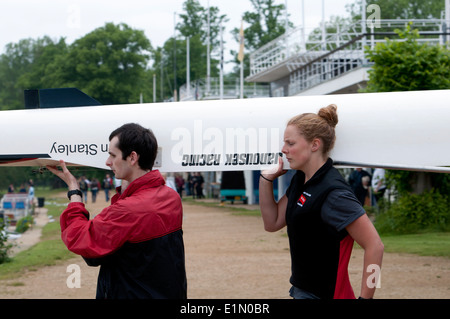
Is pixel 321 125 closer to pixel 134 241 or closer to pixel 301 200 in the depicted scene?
pixel 301 200

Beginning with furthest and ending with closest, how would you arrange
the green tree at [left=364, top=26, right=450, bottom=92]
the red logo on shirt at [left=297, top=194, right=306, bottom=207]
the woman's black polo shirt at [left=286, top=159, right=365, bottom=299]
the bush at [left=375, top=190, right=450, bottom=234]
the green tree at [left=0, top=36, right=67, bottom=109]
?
the green tree at [left=0, top=36, right=67, bottom=109]
the bush at [left=375, top=190, right=450, bottom=234]
the green tree at [left=364, top=26, right=450, bottom=92]
the red logo on shirt at [left=297, top=194, right=306, bottom=207]
the woman's black polo shirt at [left=286, top=159, right=365, bottom=299]

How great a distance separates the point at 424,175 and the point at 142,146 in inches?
496

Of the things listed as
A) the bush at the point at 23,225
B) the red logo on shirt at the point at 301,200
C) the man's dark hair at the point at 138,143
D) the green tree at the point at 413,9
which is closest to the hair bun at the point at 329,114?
the red logo on shirt at the point at 301,200

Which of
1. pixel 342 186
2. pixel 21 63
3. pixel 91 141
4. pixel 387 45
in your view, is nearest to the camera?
pixel 342 186

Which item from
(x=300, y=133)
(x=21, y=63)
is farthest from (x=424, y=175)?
(x=21, y=63)

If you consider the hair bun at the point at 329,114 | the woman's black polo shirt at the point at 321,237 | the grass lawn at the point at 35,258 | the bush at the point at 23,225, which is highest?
the hair bun at the point at 329,114

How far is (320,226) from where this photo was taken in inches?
136

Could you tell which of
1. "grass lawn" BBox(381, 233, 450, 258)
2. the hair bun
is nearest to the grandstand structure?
"grass lawn" BBox(381, 233, 450, 258)

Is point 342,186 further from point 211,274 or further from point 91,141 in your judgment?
point 211,274

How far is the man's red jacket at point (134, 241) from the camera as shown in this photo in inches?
130

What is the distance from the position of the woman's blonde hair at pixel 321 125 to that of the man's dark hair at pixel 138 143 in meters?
0.78

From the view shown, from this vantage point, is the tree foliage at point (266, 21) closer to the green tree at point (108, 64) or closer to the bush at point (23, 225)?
the green tree at point (108, 64)

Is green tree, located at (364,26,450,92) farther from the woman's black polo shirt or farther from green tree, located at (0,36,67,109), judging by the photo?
green tree, located at (0,36,67,109)

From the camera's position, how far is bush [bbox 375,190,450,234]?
48.8ft
